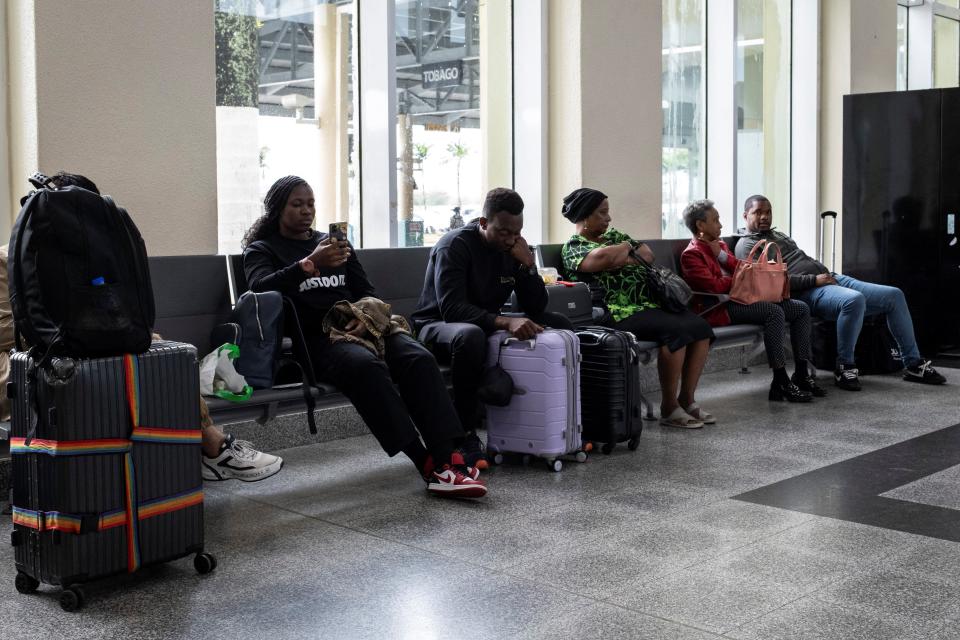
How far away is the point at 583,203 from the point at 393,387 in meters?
2.16

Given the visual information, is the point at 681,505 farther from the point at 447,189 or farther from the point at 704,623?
the point at 447,189

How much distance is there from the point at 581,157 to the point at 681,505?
3.27 meters

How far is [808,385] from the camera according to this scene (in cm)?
655

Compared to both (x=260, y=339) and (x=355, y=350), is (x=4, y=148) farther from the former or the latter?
(x=355, y=350)

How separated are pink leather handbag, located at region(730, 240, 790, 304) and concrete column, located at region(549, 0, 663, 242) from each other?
100cm

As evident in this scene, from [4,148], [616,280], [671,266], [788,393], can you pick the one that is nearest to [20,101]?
[4,148]

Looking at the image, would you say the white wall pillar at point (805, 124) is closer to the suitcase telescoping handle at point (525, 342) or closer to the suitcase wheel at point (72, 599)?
the suitcase telescoping handle at point (525, 342)

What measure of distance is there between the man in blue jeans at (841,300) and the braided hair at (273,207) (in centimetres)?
369

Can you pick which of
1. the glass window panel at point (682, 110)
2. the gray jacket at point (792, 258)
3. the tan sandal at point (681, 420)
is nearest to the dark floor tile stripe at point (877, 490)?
the tan sandal at point (681, 420)

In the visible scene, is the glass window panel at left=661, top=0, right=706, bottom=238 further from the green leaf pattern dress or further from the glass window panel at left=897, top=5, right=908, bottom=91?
the glass window panel at left=897, top=5, right=908, bottom=91

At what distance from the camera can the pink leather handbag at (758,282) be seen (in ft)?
20.9

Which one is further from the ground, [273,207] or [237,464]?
[273,207]

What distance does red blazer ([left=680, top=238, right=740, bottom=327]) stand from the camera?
6367 millimetres

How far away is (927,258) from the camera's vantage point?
26.8ft
